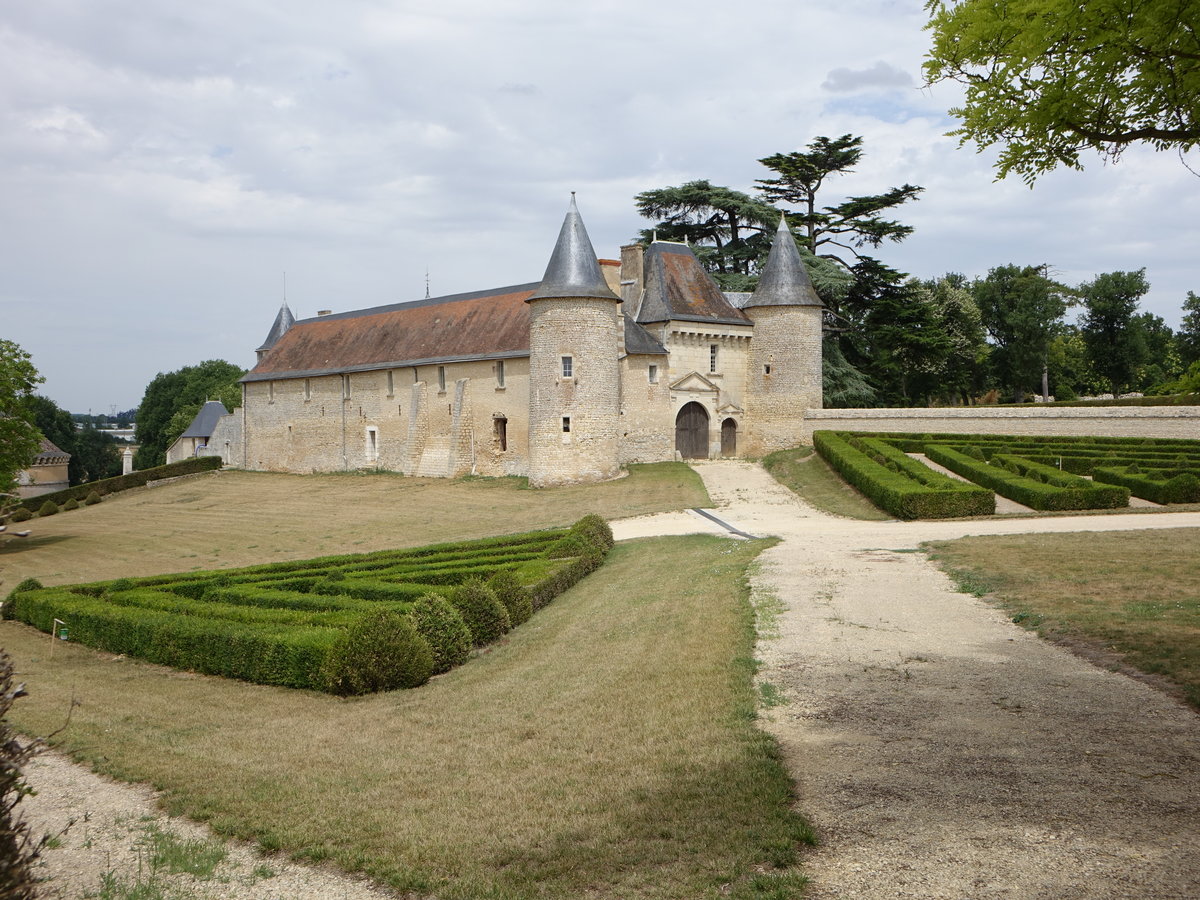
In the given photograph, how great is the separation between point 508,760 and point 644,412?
28303 mm

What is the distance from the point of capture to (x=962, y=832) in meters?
5.45

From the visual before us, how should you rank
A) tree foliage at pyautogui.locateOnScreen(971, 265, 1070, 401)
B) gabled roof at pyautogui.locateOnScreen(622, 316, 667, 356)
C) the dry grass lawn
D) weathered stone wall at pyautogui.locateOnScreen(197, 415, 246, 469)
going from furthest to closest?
tree foliage at pyautogui.locateOnScreen(971, 265, 1070, 401)
weathered stone wall at pyautogui.locateOnScreen(197, 415, 246, 469)
gabled roof at pyautogui.locateOnScreen(622, 316, 667, 356)
the dry grass lawn

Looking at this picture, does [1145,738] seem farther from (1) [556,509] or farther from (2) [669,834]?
(1) [556,509]

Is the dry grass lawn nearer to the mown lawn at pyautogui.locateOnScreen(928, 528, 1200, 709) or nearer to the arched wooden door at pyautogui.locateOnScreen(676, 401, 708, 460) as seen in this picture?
the arched wooden door at pyautogui.locateOnScreen(676, 401, 708, 460)

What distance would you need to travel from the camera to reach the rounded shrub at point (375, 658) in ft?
35.7

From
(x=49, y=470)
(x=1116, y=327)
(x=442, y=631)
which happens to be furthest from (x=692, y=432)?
(x=49, y=470)

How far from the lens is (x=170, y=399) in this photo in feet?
251

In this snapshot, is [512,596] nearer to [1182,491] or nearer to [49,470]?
[1182,491]

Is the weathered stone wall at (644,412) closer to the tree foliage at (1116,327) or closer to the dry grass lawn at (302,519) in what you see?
the dry grass lawn at (302,519)

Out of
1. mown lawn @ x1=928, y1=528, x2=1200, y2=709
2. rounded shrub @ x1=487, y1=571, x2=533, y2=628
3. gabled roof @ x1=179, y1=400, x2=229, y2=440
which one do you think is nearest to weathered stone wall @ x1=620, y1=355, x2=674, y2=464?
mown lawn @ x1=928, y1=528, x2=1200, y2=709

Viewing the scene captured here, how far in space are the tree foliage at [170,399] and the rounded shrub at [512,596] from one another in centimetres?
5834

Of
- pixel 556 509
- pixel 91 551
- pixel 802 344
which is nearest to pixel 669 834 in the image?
pixel 556 509

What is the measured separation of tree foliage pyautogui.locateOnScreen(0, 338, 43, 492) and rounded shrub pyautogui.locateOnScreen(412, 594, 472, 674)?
2246cm

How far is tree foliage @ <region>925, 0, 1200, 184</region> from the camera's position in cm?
694
